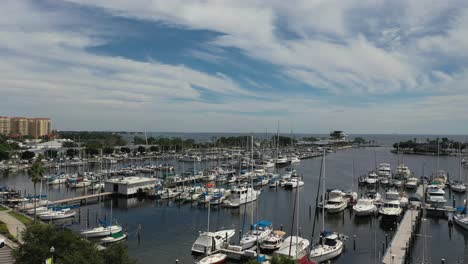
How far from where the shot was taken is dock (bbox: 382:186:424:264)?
32.1 m

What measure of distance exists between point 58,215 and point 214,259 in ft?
85.7

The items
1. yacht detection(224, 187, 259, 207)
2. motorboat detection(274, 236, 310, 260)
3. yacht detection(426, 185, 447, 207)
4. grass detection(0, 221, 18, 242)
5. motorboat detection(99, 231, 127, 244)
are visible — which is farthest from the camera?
yacht detection(224, 187, 259, 207)

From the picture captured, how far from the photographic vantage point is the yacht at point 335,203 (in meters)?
53.8

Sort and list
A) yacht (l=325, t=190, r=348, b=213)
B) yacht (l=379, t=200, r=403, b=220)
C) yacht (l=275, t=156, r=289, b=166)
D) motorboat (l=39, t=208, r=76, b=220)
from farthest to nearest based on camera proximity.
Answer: yacht (l=275, t=156, r=289, b=166), yacht (l=325, t=190, r=348, b=213), yacht (l=379, t=200, r=403, b=220), motorboat (l=39, t=208, r=76, b=220)

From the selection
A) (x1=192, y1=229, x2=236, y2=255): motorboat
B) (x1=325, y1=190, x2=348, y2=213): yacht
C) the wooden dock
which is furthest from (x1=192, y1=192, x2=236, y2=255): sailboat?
the wooden dock

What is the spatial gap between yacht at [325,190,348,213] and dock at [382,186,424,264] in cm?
879

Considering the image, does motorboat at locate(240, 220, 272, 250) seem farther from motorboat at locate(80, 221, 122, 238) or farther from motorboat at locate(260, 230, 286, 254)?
motorboat at locate(80, 221, 122, 238)

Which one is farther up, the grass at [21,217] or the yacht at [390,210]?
the yacht at [390,210]

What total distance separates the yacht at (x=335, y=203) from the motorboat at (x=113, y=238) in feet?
92.2

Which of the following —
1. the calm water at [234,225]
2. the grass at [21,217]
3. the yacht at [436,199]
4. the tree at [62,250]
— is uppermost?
the tree at [62,250]

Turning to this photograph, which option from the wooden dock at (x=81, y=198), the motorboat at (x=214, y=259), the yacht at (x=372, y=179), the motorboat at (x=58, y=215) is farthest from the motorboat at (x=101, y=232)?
the yacht at (x=372, y=179)

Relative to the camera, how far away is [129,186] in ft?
217

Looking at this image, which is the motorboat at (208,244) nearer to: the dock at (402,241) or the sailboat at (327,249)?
the sailboat at (327,249)

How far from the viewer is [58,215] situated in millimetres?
48594
